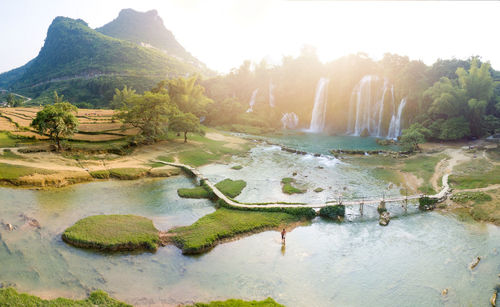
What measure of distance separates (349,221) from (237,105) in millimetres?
55383

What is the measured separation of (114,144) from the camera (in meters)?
37.5

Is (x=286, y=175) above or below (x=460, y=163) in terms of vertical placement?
below

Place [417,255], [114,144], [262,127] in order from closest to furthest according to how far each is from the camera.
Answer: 1. [417,255]
2. [114,144]
3. [262,127]

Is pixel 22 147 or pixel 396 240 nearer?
pixel 396 240

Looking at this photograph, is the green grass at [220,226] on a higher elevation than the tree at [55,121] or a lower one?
lower

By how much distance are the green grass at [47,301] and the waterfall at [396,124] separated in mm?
57729

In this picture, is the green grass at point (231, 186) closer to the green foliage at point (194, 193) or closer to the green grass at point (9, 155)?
the green foliage at point (194, 193)

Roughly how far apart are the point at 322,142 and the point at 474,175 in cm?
2672

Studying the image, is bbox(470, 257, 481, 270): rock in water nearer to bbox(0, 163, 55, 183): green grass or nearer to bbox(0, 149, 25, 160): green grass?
bbox(0, 163, 55, 183): green grass

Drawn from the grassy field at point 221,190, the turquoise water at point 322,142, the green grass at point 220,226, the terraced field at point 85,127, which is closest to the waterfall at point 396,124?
the turquoise water at point 322,142

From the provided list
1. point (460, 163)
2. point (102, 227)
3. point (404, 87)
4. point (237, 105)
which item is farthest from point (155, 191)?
point (404, 87)

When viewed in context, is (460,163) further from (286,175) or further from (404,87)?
(404,87)

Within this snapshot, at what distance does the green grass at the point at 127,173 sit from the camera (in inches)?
1145

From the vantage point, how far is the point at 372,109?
6425cm
